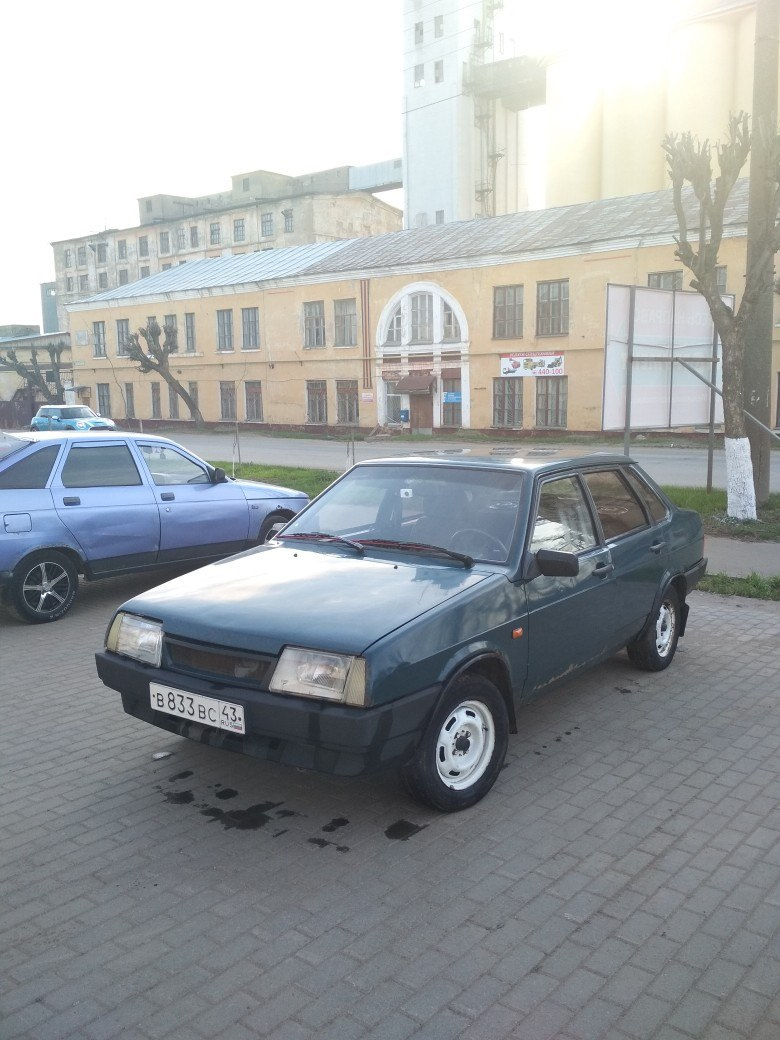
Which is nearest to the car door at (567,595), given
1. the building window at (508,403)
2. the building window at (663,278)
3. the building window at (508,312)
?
the building window at (663,278)

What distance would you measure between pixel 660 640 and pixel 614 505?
1134mm

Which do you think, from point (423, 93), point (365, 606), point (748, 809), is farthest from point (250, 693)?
point (423, 93)

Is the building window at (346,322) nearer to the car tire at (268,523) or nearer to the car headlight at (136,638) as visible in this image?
the car tire at (268,523)

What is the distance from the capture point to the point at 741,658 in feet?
20.4

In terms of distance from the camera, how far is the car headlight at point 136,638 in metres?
4.03

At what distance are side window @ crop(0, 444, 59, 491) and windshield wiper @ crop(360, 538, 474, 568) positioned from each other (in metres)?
3.78

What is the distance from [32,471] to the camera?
7289 mm

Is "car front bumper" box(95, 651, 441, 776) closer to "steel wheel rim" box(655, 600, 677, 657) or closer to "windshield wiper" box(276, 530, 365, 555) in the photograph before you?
"windshield wiper" box(276, 530, 365, 555)

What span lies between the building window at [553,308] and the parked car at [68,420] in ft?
53.7

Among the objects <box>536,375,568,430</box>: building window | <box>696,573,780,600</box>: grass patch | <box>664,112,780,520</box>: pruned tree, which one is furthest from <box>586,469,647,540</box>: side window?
<box>536,375,568,430</box>: building window

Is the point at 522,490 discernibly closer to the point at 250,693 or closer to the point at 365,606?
the point at 365,606

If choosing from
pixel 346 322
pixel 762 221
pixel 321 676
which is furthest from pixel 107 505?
pixel 346 322

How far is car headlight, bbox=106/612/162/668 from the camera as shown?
403 cm

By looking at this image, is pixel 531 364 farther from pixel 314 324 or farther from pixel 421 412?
pixel 314 324
